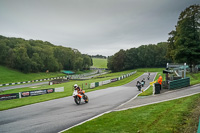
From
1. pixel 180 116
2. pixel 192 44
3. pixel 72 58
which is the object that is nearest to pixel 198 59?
pixel 192 44

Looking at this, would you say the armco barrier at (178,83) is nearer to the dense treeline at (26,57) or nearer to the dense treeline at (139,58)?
the dense treeline at (26,57)

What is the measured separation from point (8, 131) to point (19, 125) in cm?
88

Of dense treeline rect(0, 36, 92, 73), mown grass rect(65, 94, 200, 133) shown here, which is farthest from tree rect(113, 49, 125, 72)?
mown grass rect(65, 94, 200, 133)

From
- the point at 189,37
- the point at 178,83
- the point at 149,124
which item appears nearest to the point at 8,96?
the point at 149,124

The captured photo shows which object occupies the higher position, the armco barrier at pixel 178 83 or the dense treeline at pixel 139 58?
the dense treeline at pixel 139 58

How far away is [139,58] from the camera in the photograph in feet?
319

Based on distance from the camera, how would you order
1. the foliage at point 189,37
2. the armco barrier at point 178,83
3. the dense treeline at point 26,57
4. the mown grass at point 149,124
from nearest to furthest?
the mown grass at point 149,124 → the armco barrier at point 178,83 → the foliage at point 189,37 → the dense treeline at point 26,57

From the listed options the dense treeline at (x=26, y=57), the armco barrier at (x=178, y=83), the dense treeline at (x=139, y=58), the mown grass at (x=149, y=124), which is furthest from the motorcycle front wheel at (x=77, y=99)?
the dense treeline at (x=139, y=58)

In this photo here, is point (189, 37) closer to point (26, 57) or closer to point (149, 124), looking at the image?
point (149, 124)

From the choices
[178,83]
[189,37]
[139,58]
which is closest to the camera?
[178,83]

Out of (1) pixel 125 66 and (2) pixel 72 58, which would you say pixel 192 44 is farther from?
(2) pixel 72 58

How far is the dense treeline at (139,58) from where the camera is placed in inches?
3683

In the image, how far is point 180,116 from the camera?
25.1 feet

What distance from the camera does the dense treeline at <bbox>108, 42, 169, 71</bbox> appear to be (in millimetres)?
93537
